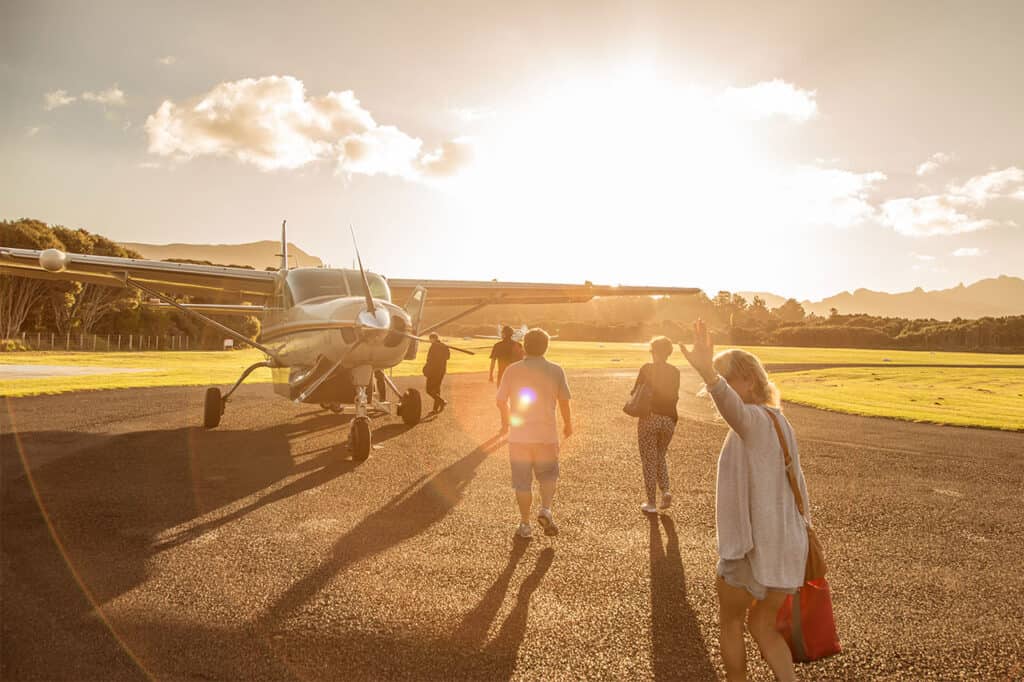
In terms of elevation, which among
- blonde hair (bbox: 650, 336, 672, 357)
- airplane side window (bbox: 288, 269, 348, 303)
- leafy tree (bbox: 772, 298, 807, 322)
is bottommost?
blonde hair (bbox: 650, 336, 672, 357)

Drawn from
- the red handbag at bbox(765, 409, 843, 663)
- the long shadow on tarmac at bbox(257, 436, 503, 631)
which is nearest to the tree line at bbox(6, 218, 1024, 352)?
the long shadow on tarmac at bbox(257, 436, 503, 631)

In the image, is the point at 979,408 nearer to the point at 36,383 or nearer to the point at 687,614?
the point at 687,614

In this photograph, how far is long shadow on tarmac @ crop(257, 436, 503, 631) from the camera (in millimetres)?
4324

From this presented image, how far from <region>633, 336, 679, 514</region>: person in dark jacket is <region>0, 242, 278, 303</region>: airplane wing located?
9.88 meters

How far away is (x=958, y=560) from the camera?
551cm

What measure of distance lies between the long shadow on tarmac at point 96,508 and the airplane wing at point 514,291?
4.46 m

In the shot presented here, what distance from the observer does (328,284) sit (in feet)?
38.0

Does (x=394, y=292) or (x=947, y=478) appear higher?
(x=394, y=292)

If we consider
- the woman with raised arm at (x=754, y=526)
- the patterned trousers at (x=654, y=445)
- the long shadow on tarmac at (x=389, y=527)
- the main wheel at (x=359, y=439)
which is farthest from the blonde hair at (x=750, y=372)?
the main wheel at (x=359, y=439)

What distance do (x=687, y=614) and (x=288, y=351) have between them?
9.47 meters

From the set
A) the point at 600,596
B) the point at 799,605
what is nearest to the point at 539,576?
the point at 600,596

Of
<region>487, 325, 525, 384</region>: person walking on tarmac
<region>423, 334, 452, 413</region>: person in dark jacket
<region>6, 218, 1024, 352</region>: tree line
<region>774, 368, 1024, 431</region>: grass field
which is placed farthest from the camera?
<region>6, 218, 1024, 352</region>: tree line

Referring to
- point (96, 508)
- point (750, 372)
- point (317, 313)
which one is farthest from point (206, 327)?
point (750, 372)

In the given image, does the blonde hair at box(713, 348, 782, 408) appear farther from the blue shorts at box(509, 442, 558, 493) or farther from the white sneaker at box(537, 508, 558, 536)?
the white sneaker at box(537, 508, 558, 536)
